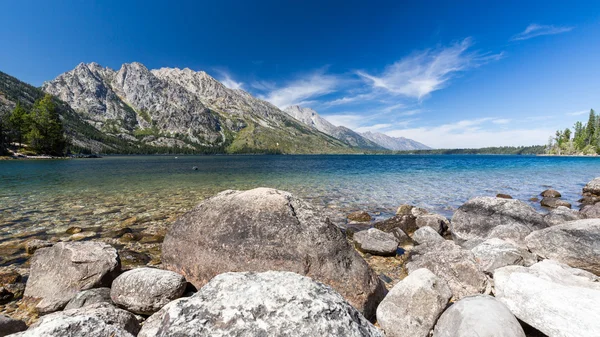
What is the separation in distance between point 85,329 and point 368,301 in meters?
6.14

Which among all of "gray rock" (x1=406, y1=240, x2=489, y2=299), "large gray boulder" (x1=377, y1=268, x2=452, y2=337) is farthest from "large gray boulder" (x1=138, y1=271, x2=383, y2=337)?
"gray rock" (x1=406, y1=240, x2=489, y2=299)

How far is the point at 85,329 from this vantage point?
396 centimetres

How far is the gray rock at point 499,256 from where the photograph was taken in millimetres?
8953

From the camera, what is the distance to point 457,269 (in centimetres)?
809

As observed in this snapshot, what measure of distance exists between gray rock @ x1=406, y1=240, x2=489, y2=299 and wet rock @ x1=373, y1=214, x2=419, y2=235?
6186 millimetres

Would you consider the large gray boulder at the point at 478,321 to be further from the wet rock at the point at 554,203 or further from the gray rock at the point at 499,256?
the wet rock at the point at 554,203

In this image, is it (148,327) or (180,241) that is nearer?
(148,327)

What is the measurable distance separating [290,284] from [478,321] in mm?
3799

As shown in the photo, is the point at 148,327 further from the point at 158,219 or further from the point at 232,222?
the point at 158,219

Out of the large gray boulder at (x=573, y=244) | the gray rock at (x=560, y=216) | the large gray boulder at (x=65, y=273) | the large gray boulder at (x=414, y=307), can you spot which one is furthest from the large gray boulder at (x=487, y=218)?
the large gray boulder at (x=65, y=273)

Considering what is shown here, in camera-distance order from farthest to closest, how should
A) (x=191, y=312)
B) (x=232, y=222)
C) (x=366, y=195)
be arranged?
1. (x=366, y=195)
2. (x=232, y=222)
3. (x=191, y=312)

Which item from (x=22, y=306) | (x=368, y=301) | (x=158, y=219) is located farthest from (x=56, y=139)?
(x=368, y=301)

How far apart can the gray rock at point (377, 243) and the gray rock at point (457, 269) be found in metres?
2.42

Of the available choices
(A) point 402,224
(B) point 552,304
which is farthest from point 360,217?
(B) point 552,304
